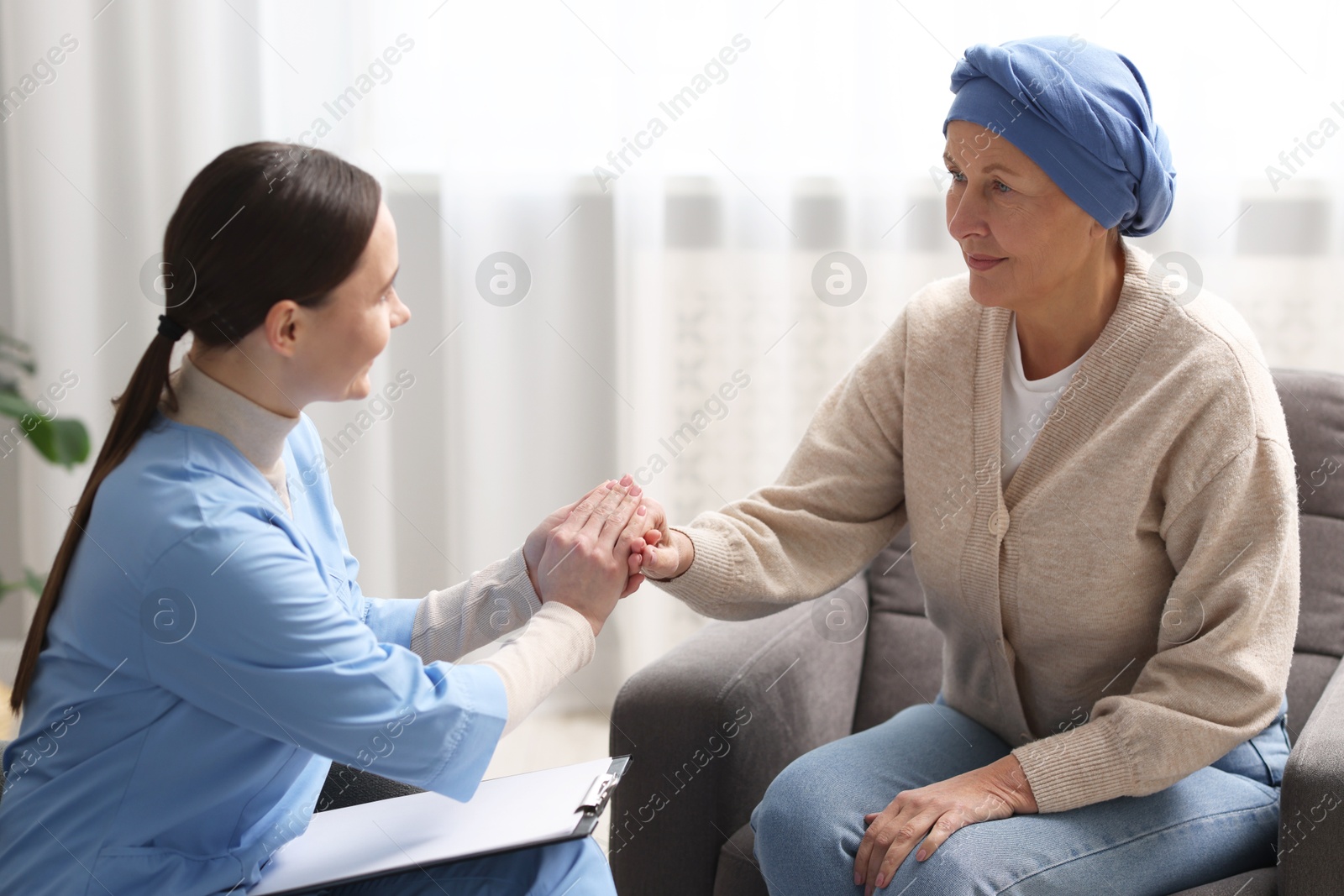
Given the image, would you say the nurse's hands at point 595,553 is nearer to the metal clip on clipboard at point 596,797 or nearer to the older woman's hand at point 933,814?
the metal clip on clipboard at point 596,797

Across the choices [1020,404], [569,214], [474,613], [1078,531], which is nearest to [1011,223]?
[1020,404]

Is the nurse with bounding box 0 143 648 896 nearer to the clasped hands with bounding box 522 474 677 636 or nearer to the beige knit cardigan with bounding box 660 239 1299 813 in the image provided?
the clasped hands with bounding box 522 474 677 636

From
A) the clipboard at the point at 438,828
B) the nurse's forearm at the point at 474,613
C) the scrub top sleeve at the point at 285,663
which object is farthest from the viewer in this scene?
the nurse's forearm at the point at 474,613

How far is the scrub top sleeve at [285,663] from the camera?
987 millimetres

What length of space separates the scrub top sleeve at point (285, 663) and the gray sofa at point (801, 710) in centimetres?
47

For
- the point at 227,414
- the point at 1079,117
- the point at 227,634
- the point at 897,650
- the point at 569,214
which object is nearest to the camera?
the point at 227,634

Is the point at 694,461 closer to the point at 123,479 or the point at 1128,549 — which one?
the point at 1128,549

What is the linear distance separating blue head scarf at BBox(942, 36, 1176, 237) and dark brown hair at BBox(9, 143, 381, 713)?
74 cm

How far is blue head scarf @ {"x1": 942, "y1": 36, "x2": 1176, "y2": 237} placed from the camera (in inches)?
51.2

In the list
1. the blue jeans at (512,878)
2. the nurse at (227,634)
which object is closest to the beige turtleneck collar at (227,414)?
the nurse at (227,634)

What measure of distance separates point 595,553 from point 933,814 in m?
0.49

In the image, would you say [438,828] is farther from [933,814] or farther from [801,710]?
[801,710]

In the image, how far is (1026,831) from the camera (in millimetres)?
1256

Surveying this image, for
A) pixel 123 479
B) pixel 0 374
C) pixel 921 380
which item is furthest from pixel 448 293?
pixel 123 479
